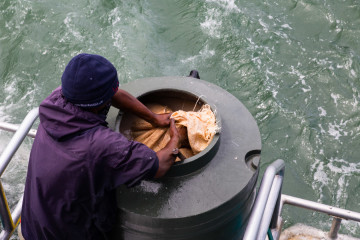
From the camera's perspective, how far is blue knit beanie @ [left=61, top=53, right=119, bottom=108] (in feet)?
6.45

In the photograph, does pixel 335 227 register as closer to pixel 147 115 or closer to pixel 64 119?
pixel 147 115

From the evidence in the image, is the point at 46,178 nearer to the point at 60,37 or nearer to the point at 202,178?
the point at 202,178

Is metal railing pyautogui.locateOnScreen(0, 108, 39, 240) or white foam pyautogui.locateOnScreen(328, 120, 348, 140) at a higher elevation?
metal railing pyautogui.locateOnScreen(0, 108, 39, 240)

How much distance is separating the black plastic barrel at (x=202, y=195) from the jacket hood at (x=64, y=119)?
35 centimetres

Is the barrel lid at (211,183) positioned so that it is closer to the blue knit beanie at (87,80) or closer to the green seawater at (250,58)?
the blue knit beanie at (87,80)

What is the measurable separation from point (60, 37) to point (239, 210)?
484 centimetres

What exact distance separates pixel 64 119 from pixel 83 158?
0.70 ft

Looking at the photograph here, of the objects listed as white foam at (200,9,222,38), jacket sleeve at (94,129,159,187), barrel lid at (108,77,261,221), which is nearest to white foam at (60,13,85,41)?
white foam at (200,9,222,38)

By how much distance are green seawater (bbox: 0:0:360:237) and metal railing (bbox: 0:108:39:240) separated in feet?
6.87

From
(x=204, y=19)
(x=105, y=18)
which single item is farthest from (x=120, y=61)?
(x=204, y=19)

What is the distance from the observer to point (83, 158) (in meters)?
1.95

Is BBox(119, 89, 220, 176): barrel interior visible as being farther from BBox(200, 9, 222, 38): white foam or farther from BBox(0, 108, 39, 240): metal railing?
BBox(200, 9, 222, 38): white foam

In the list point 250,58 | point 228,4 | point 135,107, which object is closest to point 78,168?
point 135,107

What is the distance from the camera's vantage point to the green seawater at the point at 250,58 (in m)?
5.29
